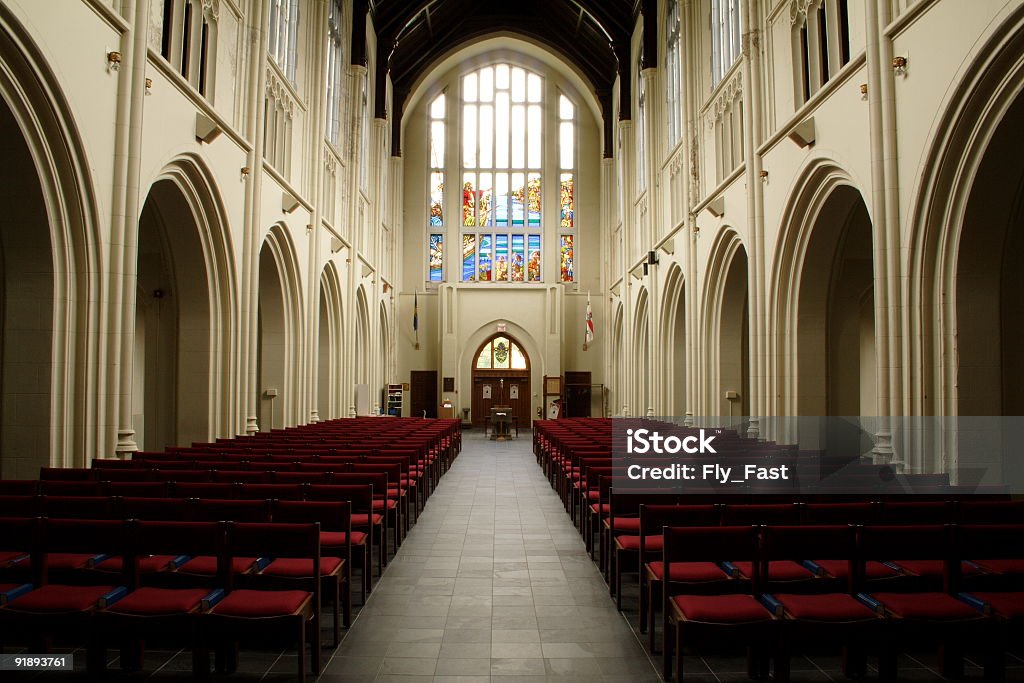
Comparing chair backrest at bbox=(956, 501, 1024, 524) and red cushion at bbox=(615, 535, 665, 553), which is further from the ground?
chair backrest at bbox=(956, 501, 1024, 524)

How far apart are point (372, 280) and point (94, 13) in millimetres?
14615

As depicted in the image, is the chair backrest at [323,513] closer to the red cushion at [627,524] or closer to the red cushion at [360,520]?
the red cushion at [360,520]

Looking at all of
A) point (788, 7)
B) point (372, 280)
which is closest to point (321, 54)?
point (372, 280)

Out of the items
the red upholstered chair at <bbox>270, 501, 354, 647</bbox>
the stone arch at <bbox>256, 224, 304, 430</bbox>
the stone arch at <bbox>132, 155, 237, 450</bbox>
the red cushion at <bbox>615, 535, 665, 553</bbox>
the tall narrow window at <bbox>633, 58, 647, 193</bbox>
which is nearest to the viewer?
the red upholstered chair at <bbox>270, 501, 354, 647</bbox>

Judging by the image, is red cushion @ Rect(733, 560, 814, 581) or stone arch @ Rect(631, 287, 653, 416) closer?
red cushion @ Rect(733, 560, 814, 581)

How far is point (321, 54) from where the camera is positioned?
1503 centimetres

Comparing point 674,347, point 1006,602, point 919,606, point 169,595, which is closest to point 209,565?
point 169,595

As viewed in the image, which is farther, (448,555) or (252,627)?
(448,555)

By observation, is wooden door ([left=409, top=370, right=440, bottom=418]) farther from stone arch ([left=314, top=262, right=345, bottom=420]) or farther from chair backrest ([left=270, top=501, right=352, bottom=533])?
chair backrest ([left=270, top=501, right=352, bottom=533])

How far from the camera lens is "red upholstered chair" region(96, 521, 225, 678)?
10.5 ft

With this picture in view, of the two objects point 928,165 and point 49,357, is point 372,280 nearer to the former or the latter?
point 49,357

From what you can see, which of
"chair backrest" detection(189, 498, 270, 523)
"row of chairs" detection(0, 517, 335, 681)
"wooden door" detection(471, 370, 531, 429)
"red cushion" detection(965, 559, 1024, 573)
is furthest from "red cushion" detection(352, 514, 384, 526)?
"wooden door" detection(471, 370, 531, 429)

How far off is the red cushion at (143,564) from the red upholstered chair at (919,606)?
12.5 ft

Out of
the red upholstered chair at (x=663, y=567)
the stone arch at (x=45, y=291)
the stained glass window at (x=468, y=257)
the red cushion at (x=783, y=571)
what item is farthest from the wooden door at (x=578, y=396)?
the red cushion at (x=783, y=571)
